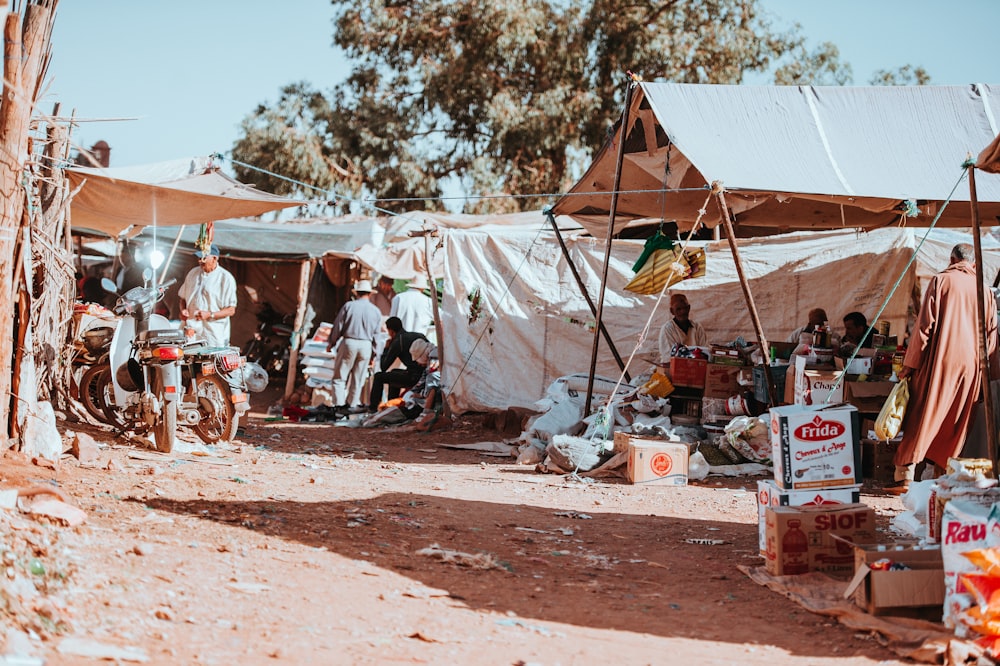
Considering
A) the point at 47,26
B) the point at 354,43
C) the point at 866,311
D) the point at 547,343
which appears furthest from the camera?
the point at 354,43

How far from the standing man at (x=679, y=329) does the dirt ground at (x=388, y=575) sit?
3.05 metres

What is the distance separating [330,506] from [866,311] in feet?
24.1

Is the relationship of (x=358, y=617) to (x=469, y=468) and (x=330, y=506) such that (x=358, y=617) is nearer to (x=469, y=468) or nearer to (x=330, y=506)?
(x=330, y=506)

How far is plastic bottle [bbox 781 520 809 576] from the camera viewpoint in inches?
192

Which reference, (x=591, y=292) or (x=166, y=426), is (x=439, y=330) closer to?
(x=591, y=292)

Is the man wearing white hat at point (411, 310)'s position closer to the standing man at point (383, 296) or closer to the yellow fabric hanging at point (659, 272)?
the standing man at point (383, 296)

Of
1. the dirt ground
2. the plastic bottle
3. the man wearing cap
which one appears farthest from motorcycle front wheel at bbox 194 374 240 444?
the plastic bottle

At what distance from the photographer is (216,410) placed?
8.51 meters

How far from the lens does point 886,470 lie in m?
8.23

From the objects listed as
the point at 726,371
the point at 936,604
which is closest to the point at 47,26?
the point at 936,604

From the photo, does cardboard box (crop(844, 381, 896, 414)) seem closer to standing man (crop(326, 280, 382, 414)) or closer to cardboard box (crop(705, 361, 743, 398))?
cardboard box (crop(705, 361, 743, 398))

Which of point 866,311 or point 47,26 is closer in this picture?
point 47,26

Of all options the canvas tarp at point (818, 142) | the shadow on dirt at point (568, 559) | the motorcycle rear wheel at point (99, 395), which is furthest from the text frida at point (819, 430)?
the motorcycle rear wheel at point (99, 395)

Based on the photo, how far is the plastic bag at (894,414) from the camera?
6.83 meters
